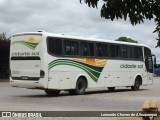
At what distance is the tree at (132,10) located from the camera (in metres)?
5.98

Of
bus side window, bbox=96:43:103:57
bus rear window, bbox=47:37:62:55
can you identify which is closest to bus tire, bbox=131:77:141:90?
bus side window, bbox=96:43:103:57

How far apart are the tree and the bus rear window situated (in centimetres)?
1558

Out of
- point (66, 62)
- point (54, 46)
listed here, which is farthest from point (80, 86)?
point (54, 46)

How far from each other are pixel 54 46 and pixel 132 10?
16029 mm

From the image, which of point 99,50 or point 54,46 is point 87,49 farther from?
point 54,46

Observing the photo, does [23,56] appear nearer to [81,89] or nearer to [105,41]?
[81,89]

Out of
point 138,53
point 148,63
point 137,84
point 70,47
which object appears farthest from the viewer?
point 148,63

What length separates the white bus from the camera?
21422 mm

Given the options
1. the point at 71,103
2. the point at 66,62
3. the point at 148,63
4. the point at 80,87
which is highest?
the point at 148,63

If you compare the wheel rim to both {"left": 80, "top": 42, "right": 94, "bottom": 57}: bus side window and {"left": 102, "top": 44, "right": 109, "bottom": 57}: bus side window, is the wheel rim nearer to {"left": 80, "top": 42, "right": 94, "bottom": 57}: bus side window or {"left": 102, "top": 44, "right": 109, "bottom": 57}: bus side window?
{"left": 80, "top": 42, "right": 94, "bottom": 57}: bus side window

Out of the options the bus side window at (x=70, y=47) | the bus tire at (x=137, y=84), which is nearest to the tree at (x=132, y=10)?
the bus side window at (x=70, y=47)

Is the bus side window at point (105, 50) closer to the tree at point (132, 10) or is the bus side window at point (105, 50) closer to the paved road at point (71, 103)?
the paved road at point (71, 103)

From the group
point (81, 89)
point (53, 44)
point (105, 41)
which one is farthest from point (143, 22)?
point (105, 41)

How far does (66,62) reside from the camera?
74.5 feet
